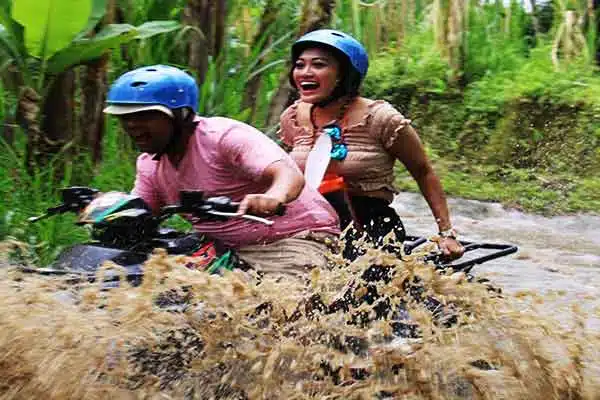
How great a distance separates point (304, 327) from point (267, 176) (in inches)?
24.4

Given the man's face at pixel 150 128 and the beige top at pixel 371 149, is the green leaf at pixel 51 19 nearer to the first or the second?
the beige top at pixel 371 149

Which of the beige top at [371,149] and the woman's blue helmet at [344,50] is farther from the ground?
the woman's blue helmet at [344,50]

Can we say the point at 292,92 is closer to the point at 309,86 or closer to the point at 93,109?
the point at 93,109

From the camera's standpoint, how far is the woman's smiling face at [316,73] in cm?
409

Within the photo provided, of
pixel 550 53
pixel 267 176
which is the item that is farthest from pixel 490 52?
pixel 267 176

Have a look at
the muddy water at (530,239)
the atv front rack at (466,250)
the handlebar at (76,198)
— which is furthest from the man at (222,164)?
the muddy water at (530,239)

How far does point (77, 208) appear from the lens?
3500 mm

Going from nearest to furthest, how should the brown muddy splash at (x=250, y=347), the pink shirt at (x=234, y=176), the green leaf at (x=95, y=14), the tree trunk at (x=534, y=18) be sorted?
1. the brown muddy splash at (x=250, y=347)
2. the pink shirt at (x=234, y=176)
3. the green leaf at (x=95, y=14)
4. the tree trunk at (x=534, y=18)

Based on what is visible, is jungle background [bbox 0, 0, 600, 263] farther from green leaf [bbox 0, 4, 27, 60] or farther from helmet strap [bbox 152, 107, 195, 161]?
helmet strap [bbox 152, 107, 195, 161]

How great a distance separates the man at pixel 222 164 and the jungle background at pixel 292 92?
153cm

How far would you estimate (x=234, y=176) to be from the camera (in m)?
3.46

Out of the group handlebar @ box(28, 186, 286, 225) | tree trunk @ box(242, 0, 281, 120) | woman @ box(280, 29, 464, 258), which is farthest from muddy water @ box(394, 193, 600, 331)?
handlebar @ box(28, 186, 286, 225)

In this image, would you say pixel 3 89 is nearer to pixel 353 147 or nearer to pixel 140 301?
pixel 353 147

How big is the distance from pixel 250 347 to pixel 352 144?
59.3 inches
